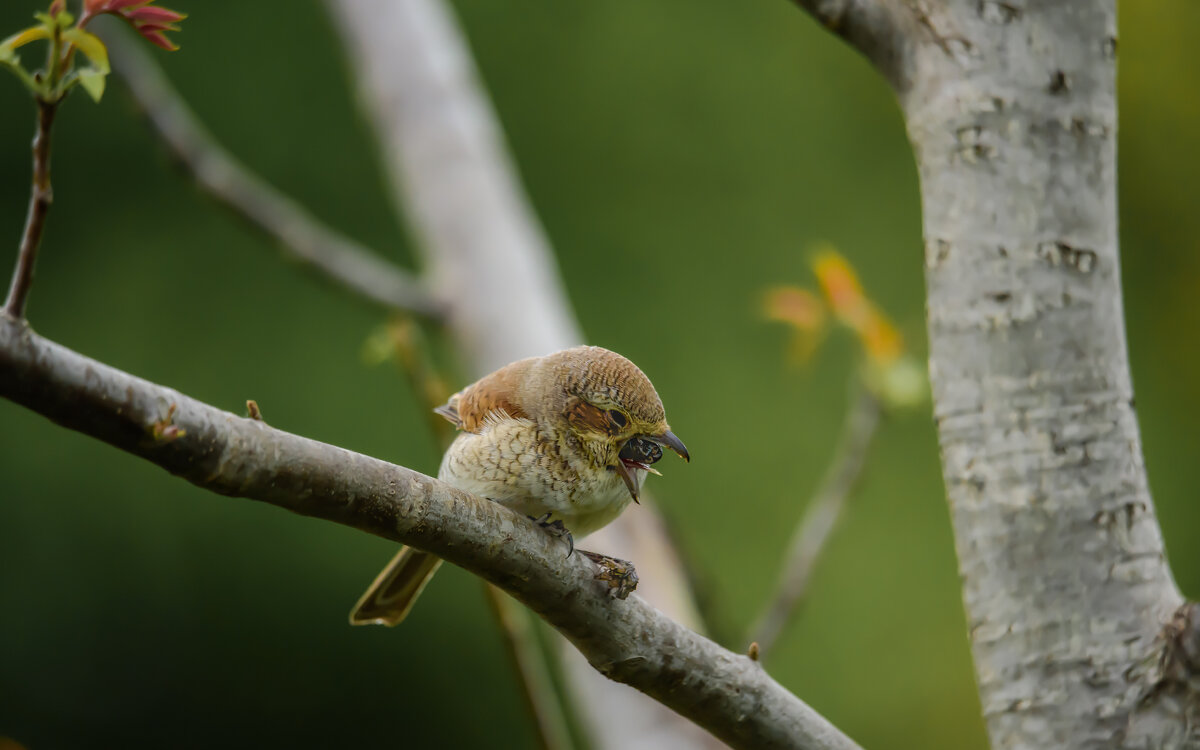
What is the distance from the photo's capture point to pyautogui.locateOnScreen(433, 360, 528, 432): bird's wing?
1.21 metres

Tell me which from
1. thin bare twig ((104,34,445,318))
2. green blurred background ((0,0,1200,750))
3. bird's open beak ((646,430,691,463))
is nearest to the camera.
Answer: bird's open beak ((646,430,691,463))

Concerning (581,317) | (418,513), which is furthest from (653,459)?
(581,317)

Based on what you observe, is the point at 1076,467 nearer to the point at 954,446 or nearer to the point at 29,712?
the point at 954,446

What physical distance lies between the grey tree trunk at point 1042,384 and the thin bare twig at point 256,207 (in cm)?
164

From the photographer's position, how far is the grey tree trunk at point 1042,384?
1142 millimetres

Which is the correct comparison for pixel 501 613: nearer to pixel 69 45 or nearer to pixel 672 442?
pixel 672 442

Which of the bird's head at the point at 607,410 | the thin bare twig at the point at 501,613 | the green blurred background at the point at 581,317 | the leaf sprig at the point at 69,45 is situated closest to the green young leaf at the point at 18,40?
the leaf sprig at the point at 69,45

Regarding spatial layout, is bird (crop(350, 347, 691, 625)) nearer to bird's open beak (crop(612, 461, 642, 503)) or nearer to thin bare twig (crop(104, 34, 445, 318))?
bird's open beak (crop(612, 461, 642, 503))

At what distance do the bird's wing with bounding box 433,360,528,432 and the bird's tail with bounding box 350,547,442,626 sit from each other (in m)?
0.18

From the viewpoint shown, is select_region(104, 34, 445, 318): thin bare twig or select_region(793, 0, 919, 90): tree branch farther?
select_region(104, 34, 445, 318): thin bare twig

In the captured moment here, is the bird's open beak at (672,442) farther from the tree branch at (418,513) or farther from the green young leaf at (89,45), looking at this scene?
the green young leaf at (89,45)

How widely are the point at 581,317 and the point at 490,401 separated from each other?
3.84 m

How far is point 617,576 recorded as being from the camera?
974mm

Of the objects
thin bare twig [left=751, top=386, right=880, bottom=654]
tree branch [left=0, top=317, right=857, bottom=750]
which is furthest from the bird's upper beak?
thin bare twig [left=751, top=386, right=880, bottom=654]
